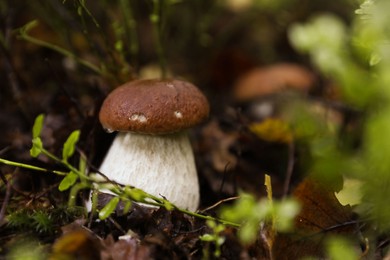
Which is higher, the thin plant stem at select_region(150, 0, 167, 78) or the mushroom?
the thin plant stem at select_region(150, 0, 167, 78)

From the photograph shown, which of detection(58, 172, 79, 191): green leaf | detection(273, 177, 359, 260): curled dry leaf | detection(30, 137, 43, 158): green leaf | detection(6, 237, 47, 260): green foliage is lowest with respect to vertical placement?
detection(273, 177, 359, 260): curled dry leaf

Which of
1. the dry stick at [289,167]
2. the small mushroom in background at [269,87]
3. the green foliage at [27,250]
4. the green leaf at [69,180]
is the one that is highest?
the green leaf at [69,180]

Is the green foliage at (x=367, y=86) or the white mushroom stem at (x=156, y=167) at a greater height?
the green foliage at (x=367, y=86)

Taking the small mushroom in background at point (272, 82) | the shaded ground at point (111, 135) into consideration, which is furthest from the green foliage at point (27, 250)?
the small mushroom in background at point (272, 82)

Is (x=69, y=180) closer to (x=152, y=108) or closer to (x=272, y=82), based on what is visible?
(x=152, y=108)

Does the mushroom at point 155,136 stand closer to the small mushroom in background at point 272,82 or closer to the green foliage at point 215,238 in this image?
the green foliage at point 215,238

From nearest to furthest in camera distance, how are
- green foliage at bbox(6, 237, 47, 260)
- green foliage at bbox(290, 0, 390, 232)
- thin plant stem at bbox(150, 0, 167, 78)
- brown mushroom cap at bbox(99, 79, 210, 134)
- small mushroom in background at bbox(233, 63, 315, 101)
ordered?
green foliage at bbox(290, 0, 390, 232)
green foliage at bbox(6, 237, 47, 260)
brown mushroom cap at bbox(99, 79, 210, 134)
thin plant stem at bbox(150, 0, 167, 78)
small mushroom in background at bbox(233, 63, 315, 101)

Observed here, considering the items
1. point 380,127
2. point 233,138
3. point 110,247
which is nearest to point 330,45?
point 380,127

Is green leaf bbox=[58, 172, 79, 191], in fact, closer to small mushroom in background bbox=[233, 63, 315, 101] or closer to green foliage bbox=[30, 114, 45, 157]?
green foliage bbox=[30, 114, 45, 157]

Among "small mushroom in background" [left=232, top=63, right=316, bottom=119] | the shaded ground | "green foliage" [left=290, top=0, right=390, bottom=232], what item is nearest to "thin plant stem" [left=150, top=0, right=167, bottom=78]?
the shaded ground
